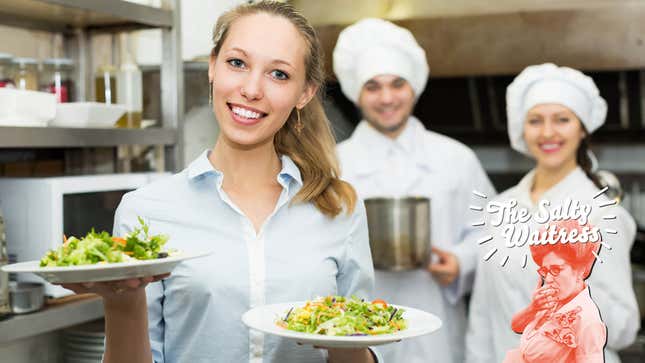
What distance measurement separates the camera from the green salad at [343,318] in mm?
1178

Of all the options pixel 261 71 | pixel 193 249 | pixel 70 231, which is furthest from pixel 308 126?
pixel 70 231

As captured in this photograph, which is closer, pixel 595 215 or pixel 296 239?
pixel 296 239

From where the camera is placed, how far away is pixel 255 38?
4.66 ft

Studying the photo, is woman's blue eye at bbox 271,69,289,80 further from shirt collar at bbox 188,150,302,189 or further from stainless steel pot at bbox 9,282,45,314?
stainless steel pot at bbox 9,282,45,314

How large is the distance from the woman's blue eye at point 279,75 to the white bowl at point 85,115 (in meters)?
0.92

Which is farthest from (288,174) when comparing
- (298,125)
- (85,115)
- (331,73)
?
(331,73)

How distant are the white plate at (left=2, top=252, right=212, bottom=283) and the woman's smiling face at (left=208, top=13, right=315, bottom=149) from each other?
351 millimetres

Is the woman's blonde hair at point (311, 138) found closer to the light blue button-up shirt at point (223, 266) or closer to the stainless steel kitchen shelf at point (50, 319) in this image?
the light blue button-up shirt at point (223, 266)

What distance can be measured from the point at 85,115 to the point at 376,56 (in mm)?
978

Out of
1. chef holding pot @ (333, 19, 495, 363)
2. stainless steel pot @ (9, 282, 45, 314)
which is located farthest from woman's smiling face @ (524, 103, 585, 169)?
stainless steel pot @ (9, 282, 45, 314)

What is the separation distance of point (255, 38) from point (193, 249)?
38 centimetres

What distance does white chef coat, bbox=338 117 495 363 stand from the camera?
2639 mm

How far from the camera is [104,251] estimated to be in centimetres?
116

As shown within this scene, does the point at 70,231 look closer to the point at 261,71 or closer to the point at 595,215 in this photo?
the point at 261,71
